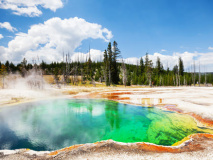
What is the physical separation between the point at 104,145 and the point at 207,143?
5049 millimetres

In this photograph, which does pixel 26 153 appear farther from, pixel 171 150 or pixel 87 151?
pixel 171 150

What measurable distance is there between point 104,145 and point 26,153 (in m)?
3.57

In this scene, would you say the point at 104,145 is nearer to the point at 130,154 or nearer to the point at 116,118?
the point at 130,154

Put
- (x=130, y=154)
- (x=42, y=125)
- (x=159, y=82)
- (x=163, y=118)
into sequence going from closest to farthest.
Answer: (x=130, y=154), (x=42, y=125), (x=163, y=118), (x=159, y=82)

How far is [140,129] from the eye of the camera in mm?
9133

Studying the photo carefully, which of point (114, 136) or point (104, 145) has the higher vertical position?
point (104, 145)

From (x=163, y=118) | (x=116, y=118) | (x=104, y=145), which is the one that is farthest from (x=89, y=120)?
(x=163, y=118)

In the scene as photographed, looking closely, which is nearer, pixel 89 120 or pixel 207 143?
pixel 207 143

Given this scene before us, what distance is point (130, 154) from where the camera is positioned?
16.2 feet

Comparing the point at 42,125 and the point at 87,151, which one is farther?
the point at 42,125

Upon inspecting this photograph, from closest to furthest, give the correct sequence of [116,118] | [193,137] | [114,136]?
[193,137] → [114,136] → [116,118]

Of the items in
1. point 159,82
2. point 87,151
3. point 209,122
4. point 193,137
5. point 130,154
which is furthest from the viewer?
point 159,82

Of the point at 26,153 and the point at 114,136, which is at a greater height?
the point at 26,153

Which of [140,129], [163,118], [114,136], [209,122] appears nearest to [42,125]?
[114,136]
